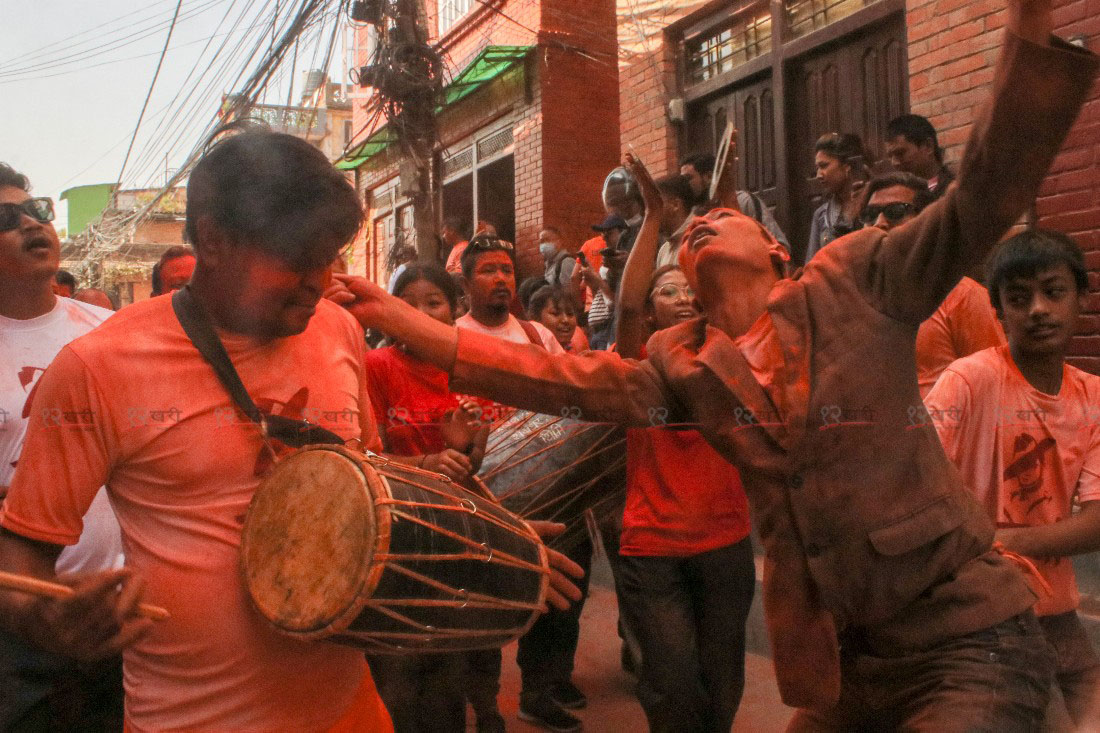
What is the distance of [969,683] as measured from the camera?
177 centimetres

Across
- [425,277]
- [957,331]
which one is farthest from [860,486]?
[425,277]

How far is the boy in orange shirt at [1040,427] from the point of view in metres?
2.52

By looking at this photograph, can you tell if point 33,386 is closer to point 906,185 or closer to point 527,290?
point 906,185

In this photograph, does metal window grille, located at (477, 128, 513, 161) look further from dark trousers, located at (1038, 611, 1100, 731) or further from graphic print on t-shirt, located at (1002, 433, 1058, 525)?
dark trousers, located at (1038, 611, 1100, 731)

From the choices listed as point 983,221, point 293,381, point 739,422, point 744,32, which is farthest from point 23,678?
point 744,32

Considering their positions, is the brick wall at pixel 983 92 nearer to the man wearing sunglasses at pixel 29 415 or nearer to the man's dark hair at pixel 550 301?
the man's dark hair at pixel 550 301

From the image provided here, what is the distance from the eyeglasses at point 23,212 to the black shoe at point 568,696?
10.0 ft

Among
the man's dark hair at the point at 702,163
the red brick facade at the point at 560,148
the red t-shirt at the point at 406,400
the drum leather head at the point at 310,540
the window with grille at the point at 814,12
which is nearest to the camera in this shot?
the drum leather head at the point at 310,540

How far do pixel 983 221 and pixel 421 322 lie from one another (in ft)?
3.84

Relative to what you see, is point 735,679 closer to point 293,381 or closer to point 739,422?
point 739,422

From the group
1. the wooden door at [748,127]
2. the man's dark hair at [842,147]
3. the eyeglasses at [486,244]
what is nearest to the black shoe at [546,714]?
the eyeglasses at [486,244]

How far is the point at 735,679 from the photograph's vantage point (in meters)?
3.29

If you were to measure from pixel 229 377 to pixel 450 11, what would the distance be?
8.11ft

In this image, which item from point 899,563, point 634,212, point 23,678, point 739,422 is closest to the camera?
point 899,563
